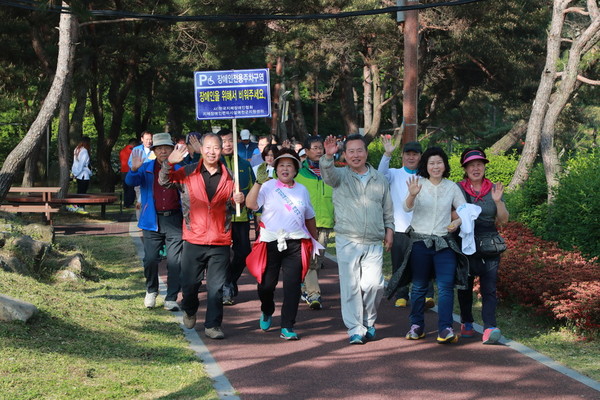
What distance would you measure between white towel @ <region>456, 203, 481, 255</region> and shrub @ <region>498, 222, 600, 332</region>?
1.08m

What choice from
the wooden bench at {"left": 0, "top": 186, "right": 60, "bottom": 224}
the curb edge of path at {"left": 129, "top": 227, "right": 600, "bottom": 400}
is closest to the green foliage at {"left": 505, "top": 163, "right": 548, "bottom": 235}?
the curb edge of path at {"left": 129, "top": 227, "right": 600, "bottom": 400}

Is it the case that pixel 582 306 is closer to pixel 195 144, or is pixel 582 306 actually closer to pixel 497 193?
pixel 497 193

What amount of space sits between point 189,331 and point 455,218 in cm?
280

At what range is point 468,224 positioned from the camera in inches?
304

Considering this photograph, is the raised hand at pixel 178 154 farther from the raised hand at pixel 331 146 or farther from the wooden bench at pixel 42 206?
the wooden bench at pixel 42 206

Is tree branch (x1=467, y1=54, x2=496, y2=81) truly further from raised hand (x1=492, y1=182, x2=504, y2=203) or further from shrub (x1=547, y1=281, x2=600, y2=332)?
raised hand (x1=492, y1=182, x2=504, y2=203)

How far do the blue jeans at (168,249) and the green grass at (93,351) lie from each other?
312 mm

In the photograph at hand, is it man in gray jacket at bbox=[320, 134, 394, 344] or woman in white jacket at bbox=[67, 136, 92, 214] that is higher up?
woman in white jacket at bbox=[67, 136, 92, 214]

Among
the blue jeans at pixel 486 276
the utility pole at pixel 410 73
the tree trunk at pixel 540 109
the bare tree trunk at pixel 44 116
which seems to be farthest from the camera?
the bare tree trunk at pixel 44 116

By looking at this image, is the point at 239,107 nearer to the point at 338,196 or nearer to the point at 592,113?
the point at 338,196

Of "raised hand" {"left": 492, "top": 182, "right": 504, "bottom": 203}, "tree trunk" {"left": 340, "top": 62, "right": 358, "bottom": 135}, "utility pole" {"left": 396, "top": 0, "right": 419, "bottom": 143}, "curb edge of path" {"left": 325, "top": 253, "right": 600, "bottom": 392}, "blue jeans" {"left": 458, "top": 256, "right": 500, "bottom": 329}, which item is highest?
"tree trunk" {"left": 340, "top": 62, "right": 358, "bottom": 135}

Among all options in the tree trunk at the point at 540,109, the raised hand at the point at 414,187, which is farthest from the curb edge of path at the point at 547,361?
the tree trunk at the point at 540,109

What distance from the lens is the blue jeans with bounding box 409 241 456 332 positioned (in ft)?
25.7

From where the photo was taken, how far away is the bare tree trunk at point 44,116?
52.8ft
